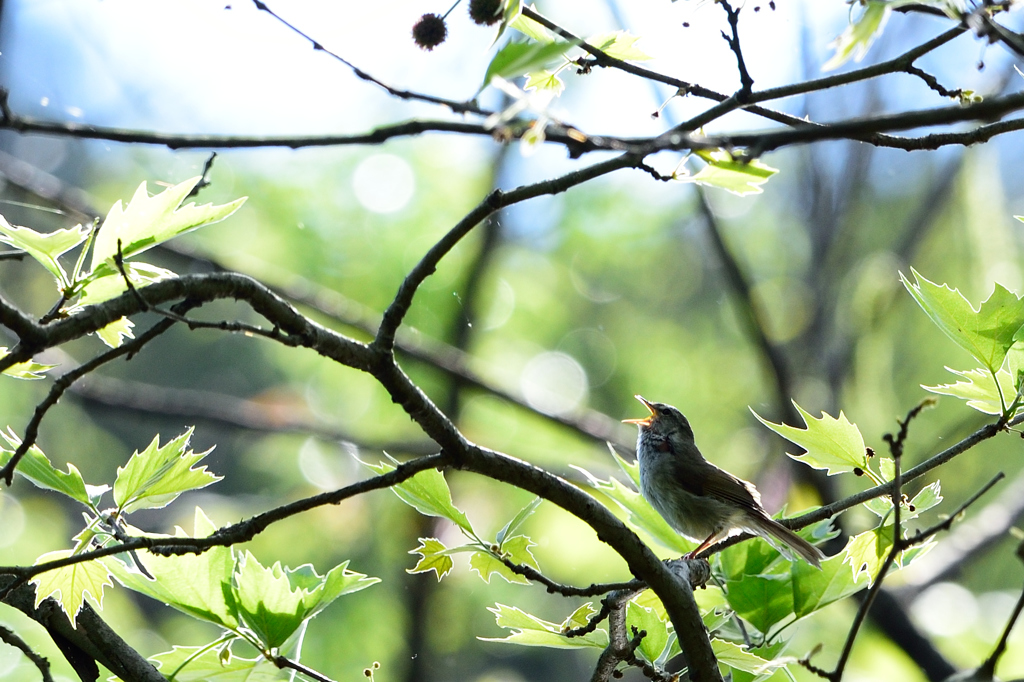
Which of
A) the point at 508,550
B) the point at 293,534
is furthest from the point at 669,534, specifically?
the point at 293,534

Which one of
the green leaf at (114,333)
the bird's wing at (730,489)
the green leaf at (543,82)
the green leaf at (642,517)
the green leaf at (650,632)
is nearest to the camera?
the green leaf at (114,333)

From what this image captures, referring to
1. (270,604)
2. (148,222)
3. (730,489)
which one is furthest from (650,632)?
(730,489)

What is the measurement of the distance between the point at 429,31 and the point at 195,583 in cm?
137

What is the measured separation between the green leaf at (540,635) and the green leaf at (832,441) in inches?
23.0

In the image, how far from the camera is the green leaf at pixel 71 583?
1634 mm

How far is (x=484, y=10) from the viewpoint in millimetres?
1852

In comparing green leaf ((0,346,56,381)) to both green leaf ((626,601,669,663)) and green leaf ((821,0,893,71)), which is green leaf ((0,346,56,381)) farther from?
green leaf ((821,0,893,71))

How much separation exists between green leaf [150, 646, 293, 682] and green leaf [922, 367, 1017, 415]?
1547 mm

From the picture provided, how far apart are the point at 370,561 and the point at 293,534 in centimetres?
84

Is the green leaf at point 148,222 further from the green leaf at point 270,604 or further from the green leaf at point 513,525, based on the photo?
the green leaf at point 513,525

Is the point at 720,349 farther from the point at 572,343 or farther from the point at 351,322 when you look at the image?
the point at 351,322

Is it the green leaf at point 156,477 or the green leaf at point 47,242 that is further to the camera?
the green leaf at point 156,477

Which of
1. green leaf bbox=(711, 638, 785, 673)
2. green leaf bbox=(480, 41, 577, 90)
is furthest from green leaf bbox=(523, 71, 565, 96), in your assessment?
green leaf bbox=(711, 638, 785, 673)

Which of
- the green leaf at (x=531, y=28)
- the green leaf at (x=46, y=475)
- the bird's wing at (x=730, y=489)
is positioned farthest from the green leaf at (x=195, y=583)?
the bird's wing at (x=730, y=489)
